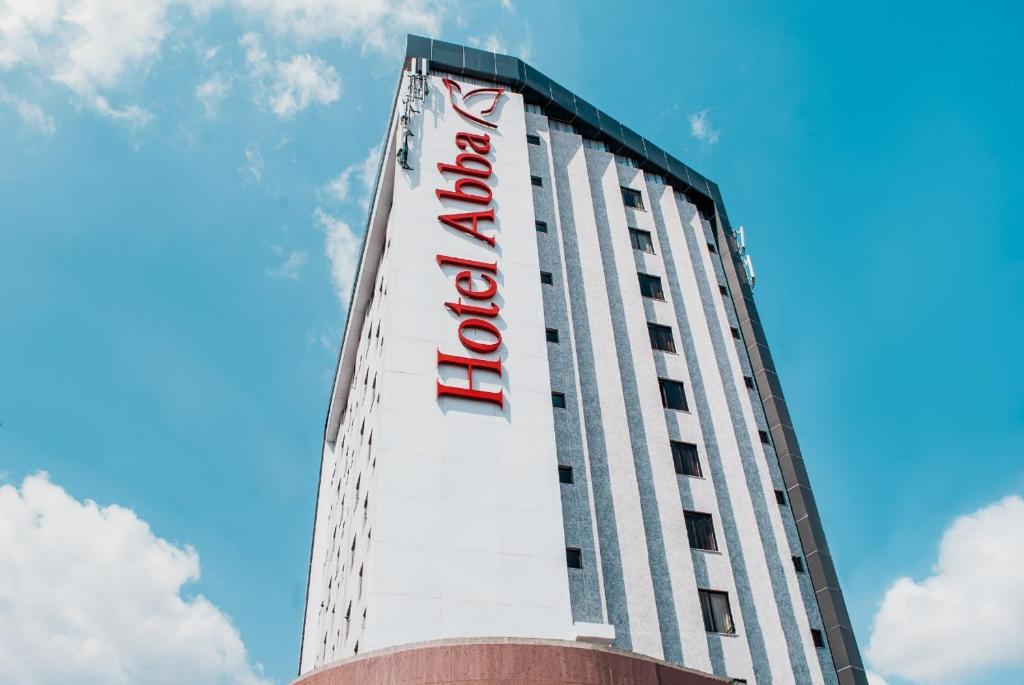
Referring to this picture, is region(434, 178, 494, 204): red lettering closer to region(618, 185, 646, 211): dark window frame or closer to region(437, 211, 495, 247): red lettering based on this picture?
region(437, 211, 495, 247): red lettering

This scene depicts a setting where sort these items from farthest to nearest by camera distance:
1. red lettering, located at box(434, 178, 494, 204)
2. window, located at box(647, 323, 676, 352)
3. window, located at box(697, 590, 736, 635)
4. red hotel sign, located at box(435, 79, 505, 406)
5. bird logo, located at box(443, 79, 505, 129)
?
bird logo, located at box(443, 79, 505, 129) < window, located at box(647, 323, 676, 352) < red lettering, located at box(434, 178, 494, 204) < red hotel sign, located at box(435, 79, 505, 406) < window, located at box(697, 590, 736, 635)

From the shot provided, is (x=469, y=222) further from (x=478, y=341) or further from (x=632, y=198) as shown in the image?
(x=632, y=198)

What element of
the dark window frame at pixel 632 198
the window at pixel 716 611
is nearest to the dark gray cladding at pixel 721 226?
the dark window frame at pixel 632 198

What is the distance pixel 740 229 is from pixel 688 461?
1817cm

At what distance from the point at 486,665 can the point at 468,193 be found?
22853 mm

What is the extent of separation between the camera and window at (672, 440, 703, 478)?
33594 millimetres

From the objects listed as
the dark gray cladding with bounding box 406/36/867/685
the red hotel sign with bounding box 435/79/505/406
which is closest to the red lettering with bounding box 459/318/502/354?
the red hotel sign with bounding box 435/79/505/406

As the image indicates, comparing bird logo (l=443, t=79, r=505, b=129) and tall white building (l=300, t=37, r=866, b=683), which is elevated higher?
bird logo (l=443, t=79, r=505, b=129)

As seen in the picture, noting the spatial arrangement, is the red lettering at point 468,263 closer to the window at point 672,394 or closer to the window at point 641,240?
the window at point 672,394

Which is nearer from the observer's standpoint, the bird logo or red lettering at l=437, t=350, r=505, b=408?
red lettering at l=437, t=350, r=505, b=408

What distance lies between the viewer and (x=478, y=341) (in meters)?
32.4

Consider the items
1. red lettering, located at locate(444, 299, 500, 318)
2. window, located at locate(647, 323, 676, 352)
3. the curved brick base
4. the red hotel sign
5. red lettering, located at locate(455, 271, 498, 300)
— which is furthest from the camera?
window, located at locate(647, 323, 676, 352)

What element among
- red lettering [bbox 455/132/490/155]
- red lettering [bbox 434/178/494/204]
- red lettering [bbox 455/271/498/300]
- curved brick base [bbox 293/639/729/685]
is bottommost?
curved brick base [bbox 293/639/729/685]

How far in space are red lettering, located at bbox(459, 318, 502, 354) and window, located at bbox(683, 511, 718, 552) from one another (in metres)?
10.1
